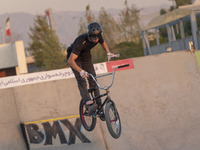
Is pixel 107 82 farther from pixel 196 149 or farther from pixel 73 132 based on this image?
pixel 196 149

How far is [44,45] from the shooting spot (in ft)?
150

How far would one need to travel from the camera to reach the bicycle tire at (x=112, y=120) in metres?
6.98

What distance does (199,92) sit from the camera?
10.4m

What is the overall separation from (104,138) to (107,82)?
5.65ft

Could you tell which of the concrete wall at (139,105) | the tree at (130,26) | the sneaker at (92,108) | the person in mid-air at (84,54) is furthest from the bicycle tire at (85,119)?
the tree at (130,26)

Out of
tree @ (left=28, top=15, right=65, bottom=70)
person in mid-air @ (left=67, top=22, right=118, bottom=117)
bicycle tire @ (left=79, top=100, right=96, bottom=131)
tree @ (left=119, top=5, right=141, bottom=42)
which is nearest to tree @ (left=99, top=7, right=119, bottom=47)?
tree @ (left=119, top=5, right=141, bottom=42)

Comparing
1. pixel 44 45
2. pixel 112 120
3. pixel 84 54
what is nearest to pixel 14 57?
pixel 44 45

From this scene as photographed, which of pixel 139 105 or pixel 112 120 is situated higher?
pixel 112 120

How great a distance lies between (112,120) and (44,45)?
1551 inches

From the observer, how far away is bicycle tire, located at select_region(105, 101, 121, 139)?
6977mm

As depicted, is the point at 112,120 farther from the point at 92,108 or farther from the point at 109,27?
the point at 109,27

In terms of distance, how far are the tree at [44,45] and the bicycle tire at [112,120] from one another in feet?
105

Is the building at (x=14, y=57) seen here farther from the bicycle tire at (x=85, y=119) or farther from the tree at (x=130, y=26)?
the bicycle tire at (x=85, y=119)

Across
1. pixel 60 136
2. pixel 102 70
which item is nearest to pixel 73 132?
pixel 60 136
